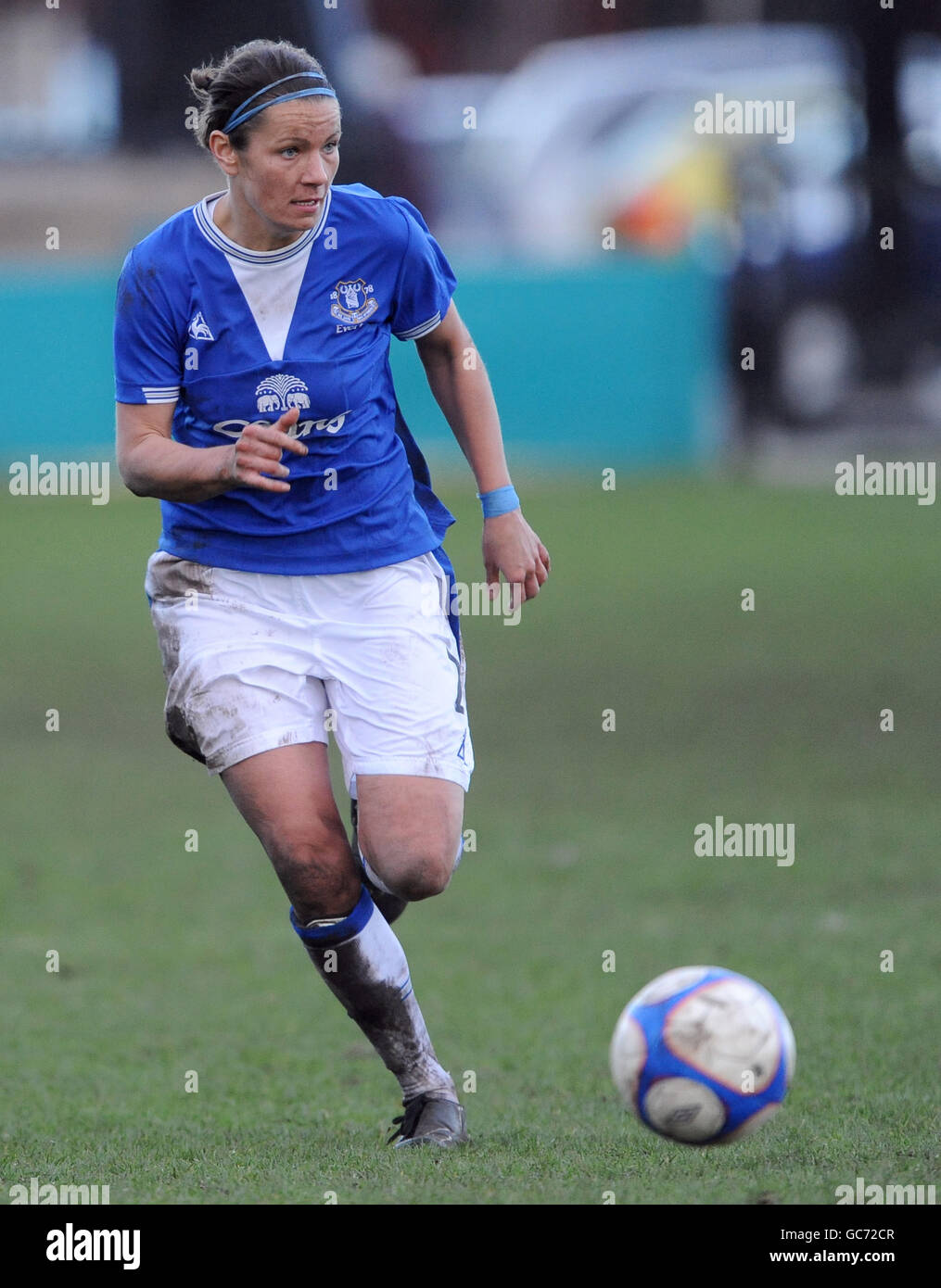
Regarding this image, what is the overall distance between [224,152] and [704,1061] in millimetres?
2248

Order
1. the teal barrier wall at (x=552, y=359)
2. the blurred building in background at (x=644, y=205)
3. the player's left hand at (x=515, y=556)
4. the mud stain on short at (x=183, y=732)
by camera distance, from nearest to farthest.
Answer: the mud stain on short at (x=183, y=732)
the player's left hand at (x=515, y=556)
the teal barrier wall at (x=552, y=359)
the blurred building in background at (x=644, y=205)

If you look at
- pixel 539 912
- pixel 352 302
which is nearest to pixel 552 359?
pixel 539 912

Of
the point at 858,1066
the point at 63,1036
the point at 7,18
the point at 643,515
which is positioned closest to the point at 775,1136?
the point at 858,1066

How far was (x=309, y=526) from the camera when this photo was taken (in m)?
5.00

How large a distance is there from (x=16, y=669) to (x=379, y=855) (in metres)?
8.13

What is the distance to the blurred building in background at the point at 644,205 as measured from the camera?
2045 cm

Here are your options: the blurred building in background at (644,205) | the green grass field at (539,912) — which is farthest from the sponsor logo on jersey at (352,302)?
the blurred building in background at (644,205)

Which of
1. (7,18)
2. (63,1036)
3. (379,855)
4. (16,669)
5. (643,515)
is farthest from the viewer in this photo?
(7,18)

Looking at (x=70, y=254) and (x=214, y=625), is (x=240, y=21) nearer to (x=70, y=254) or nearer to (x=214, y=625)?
(x=70, y=254)

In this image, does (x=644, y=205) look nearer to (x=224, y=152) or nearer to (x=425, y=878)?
(x=224, y=152)

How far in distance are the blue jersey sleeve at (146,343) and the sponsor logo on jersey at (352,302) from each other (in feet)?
1.23

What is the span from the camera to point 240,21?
27938 millimetres

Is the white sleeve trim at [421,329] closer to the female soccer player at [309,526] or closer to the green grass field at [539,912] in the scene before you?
the female soccer player at [309,526]

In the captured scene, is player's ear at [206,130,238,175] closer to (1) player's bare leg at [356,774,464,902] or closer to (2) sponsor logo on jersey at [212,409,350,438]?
(2) sponsor logo on jersey at [212,409,350,438]
